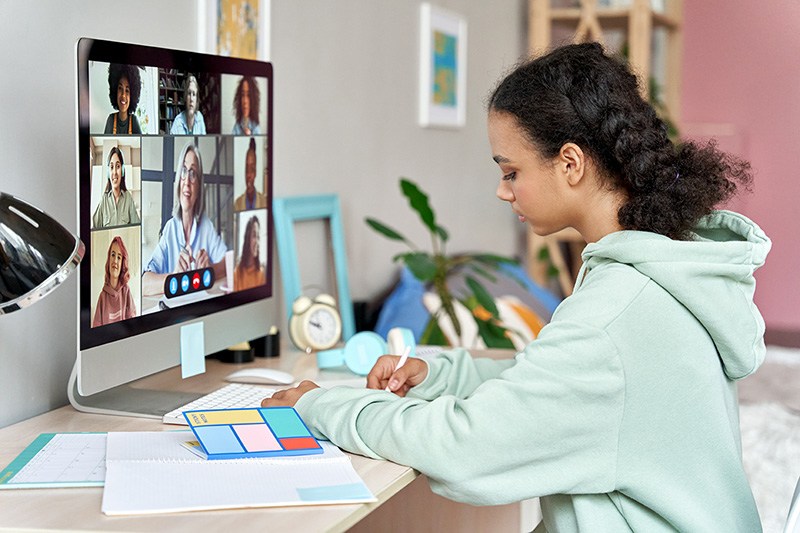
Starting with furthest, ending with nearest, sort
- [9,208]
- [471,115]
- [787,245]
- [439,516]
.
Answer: [787,245] < [471,115] < [439,516] < [9,208]

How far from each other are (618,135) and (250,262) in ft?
2.46

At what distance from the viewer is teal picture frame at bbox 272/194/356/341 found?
A: 2334 millimetres

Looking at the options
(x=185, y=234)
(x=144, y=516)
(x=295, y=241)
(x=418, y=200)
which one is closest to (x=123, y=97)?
(x=185, y=234)

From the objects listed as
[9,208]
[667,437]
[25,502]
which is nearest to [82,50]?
[9,208]

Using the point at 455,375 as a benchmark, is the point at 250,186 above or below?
above

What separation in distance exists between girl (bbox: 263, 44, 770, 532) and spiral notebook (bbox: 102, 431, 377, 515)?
83mm

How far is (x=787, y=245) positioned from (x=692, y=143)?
3.83 m

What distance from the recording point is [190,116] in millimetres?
1579

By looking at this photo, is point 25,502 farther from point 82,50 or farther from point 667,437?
point 667,437

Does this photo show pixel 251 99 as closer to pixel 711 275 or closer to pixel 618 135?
pixel 618 135

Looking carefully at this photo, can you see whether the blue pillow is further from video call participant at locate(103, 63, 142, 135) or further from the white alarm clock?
video call participant at locate(103, 63, 142, 135)

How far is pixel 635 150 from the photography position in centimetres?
131

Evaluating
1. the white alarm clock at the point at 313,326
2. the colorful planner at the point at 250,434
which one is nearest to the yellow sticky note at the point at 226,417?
the colorful planner at the point at 250,434

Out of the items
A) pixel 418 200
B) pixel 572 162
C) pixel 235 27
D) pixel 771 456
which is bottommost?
pixel 771 456
